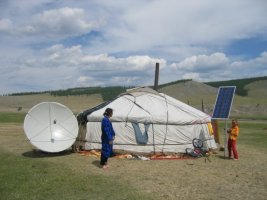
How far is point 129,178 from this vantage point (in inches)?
423

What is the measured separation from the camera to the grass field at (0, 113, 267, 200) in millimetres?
9008

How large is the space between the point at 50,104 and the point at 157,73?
5.74m

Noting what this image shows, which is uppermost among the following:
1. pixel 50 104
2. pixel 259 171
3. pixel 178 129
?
pixel 50 104

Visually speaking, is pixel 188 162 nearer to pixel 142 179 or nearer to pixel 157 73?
pixel 142 179

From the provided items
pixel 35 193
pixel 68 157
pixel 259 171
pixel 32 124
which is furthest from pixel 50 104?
pixel 259 171

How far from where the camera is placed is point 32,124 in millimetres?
15078

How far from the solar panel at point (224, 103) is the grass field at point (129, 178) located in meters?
1.54

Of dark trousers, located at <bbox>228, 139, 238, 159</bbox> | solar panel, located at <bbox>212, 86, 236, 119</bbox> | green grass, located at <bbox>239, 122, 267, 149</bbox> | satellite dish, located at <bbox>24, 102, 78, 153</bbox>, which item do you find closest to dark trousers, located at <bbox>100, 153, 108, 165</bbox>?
satellite dish, located at <bbox>24, 102, 78, 153</bbox>

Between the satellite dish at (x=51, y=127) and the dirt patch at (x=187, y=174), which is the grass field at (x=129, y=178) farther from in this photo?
the satellite dish at (x=51, y=127)

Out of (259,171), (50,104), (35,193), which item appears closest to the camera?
(35,193)

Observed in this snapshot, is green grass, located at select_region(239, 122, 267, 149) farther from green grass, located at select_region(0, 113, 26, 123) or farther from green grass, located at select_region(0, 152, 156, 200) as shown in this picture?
green grass, located at select_region(0, 113, 26, 123)

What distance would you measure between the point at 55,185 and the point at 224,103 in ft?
25.4

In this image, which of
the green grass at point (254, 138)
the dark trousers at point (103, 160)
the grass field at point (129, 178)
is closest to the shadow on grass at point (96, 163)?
the grass field at point (129, 178)

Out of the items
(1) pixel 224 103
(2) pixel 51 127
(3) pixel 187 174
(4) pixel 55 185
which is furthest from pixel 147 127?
(4) pixel 55 185
